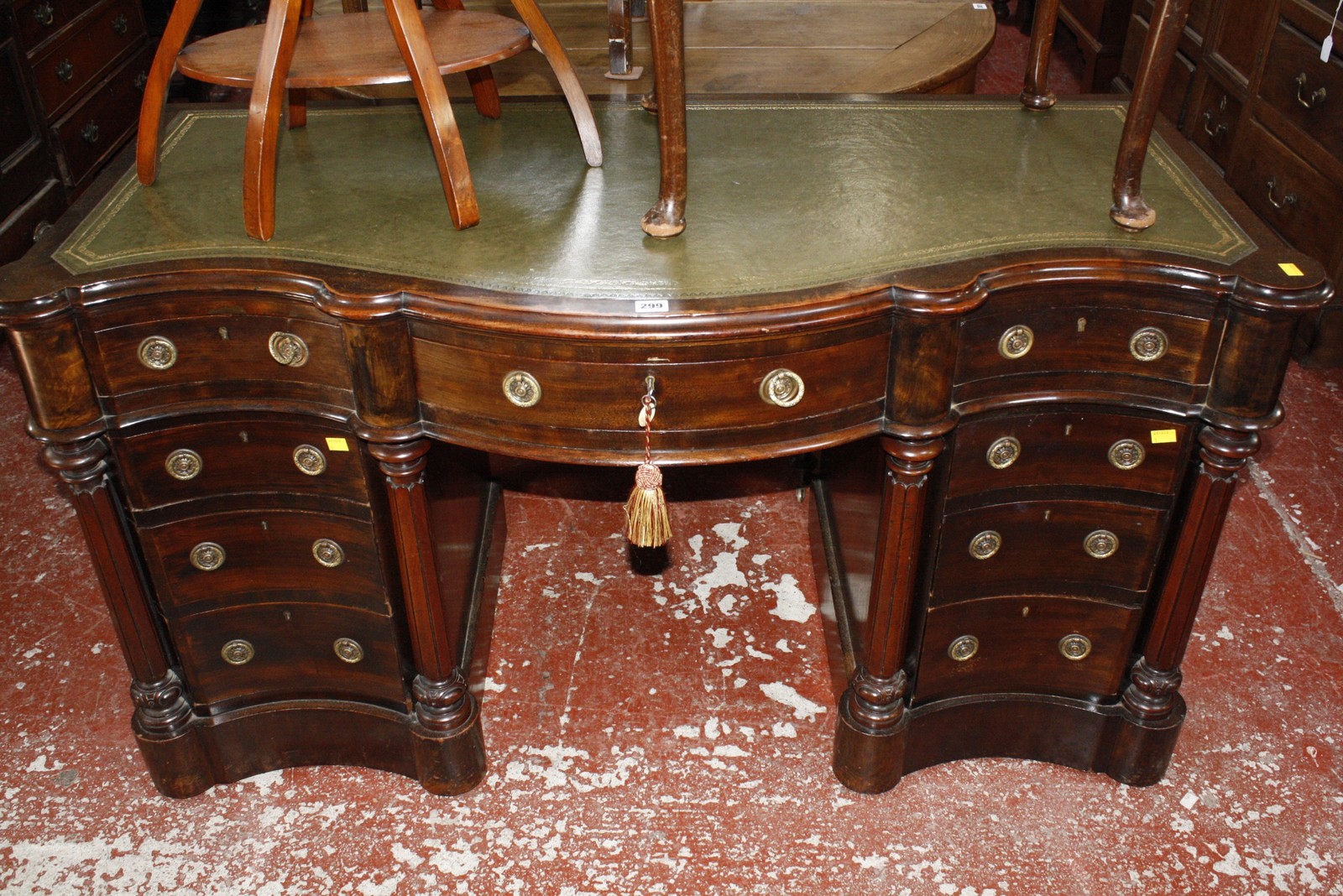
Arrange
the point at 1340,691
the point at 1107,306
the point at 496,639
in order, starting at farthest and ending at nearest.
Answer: the point at 496,639
the point at 1340,691
the point at 1107,306

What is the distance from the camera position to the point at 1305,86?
→ 10.3 feet

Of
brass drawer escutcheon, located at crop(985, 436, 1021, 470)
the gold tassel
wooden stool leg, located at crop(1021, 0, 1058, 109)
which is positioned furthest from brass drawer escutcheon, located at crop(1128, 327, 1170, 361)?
→ the gold tassel

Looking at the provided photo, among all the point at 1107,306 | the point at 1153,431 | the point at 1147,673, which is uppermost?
the point at 1107,306

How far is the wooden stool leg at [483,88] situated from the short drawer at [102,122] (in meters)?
2.05

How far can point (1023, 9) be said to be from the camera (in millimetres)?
5574

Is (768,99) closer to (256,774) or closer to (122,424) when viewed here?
(122,424)

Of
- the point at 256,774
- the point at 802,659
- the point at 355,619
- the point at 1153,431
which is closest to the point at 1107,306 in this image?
the point at 1153,431

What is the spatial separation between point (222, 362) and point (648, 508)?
0.64 meters

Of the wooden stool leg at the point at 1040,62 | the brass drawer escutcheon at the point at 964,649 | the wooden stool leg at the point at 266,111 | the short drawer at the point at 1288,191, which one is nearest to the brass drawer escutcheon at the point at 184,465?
the wooden stool leg at the point at 266,111

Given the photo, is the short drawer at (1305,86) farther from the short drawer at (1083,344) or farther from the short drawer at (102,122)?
the short drawer at (102,122)

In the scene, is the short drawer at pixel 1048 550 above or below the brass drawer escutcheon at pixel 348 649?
above

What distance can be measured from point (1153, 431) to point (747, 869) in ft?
3.10

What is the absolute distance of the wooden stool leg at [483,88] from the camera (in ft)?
6.73

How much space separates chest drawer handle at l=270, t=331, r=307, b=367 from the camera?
1.68 metres
